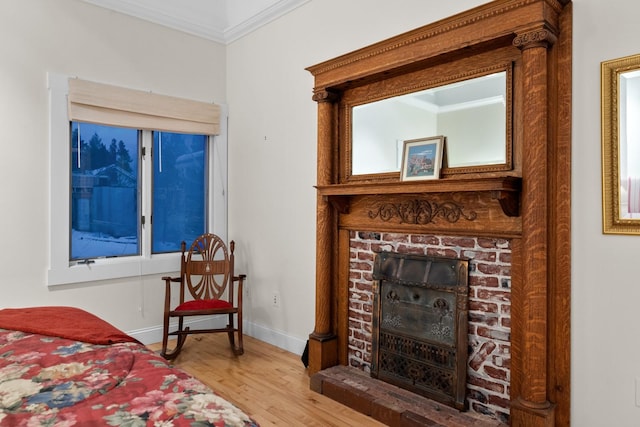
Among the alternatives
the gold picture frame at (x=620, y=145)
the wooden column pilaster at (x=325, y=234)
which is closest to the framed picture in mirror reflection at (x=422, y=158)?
the wooden column pilaster at (x=325, y=234)

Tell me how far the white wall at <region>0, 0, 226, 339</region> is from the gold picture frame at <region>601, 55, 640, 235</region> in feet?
11.0

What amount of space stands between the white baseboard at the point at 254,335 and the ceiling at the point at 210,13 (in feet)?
8.84

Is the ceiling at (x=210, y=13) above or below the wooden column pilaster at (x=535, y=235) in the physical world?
above

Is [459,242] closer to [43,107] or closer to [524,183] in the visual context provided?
[524,183]

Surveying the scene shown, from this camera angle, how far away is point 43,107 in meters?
3.24

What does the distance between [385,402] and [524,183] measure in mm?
1387

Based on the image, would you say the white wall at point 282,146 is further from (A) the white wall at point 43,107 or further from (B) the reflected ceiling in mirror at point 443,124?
(A) the white wall at point 43,107

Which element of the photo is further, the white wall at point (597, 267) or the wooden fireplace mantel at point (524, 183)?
the wooden fireplace mantel at point (524, 183)

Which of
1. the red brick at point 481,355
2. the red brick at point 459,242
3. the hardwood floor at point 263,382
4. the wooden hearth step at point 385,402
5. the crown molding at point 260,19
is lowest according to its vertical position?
the hardwood floor at point 263,382

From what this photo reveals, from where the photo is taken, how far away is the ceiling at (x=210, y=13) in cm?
361

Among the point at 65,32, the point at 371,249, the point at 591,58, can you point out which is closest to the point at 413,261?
the point at 371,249

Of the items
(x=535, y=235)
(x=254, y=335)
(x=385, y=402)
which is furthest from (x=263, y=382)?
(x=535, y=235)

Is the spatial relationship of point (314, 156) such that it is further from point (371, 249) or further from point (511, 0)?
point (511, 0)

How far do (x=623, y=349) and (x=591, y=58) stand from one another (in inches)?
52.1
